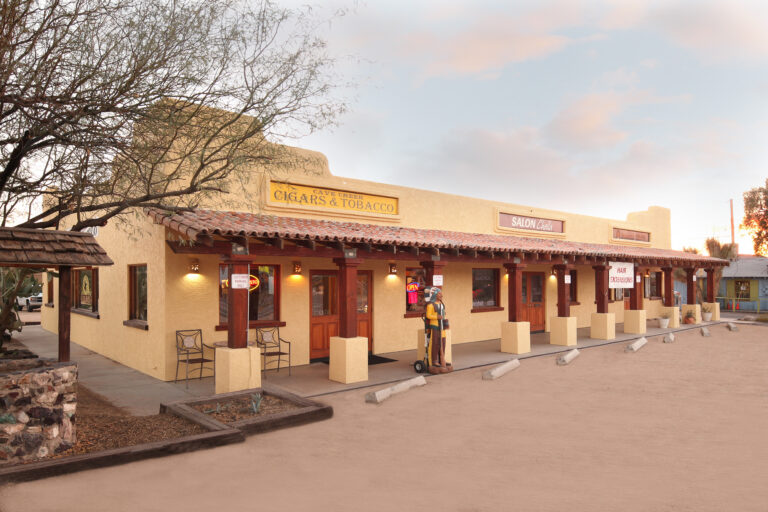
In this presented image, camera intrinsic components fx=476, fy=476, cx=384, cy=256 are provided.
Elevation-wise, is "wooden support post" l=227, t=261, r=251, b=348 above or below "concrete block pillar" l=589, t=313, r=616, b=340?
above

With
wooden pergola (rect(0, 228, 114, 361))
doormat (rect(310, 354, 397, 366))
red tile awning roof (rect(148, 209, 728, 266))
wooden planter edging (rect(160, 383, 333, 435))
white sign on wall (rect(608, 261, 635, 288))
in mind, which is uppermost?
red tile awning roof (rect(148, 209, 728, 266))

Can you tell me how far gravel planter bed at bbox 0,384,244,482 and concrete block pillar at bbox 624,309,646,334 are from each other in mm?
14257

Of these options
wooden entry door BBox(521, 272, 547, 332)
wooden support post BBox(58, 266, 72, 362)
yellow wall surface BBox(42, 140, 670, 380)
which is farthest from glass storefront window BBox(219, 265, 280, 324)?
wooden entry door BBox(521, 272, 547, 332)

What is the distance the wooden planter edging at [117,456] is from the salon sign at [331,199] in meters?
5.67

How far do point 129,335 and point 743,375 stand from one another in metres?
12.7

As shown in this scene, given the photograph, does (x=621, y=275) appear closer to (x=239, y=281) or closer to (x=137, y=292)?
(x=239, y=281)

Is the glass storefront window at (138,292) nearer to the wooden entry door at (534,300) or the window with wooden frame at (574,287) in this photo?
the wooden entry door at (534,300)

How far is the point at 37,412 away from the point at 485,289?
11726 mm

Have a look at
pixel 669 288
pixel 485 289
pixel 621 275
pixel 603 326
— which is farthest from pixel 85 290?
pixel 669 288

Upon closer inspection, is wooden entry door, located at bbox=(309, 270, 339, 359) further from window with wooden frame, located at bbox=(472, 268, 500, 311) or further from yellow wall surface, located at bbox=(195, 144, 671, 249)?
window with wooden frame, located at bbox=(472, 268, 500, 311)

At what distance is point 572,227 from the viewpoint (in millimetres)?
17688

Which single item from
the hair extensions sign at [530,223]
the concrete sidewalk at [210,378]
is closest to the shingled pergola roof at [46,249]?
the concrete sidewalk at [210,378]

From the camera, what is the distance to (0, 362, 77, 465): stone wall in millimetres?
4512

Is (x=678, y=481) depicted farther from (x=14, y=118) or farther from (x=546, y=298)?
(x=546, y=298)
